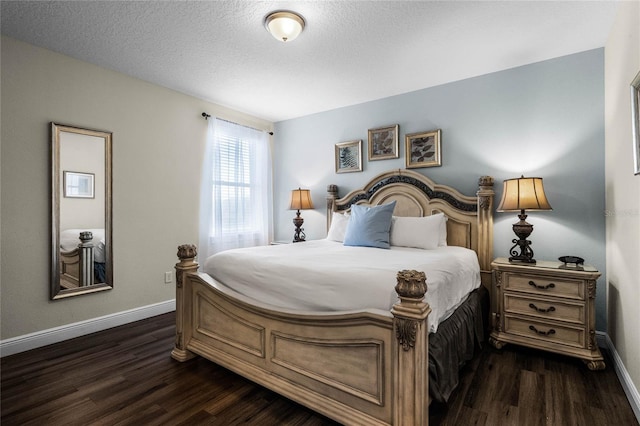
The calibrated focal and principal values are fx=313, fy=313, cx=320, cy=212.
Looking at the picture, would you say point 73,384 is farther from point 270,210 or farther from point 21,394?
point 270,210

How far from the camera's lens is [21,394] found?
1.95m

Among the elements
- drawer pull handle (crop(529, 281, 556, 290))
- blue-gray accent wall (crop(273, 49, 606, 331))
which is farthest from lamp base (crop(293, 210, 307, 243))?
drawer pull handle (crop(529, 281, 556, 290))

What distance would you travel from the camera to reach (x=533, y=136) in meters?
2.92

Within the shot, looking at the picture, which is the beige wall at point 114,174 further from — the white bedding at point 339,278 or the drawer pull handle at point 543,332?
the drawer pull handle at point 543,332

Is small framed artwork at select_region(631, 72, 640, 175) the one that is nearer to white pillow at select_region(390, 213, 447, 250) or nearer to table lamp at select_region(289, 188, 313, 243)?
white pillow at select_region(390, 213, 447, 250)

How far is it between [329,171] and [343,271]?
274cm

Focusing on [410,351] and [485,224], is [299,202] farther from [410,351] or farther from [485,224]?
[410,351]

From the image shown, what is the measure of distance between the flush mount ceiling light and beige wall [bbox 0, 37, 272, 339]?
6.08ft

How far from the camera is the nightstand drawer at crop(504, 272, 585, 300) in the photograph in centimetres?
229

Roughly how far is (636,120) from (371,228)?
188cm

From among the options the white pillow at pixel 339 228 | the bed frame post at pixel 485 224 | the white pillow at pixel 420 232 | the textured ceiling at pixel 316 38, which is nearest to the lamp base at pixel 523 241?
the bed frame post at pixel 485 224

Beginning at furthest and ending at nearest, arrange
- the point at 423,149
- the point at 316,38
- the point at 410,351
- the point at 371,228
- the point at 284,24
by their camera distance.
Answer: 1. the point at 423,149
2. the point at 371,228
3. the point at 316,38
4. the point at 284,24
5. the point at 410,351

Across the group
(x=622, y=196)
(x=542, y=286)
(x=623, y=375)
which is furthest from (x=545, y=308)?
(x=622, y=196)

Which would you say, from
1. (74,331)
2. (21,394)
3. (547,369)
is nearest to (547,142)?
(547,369)
